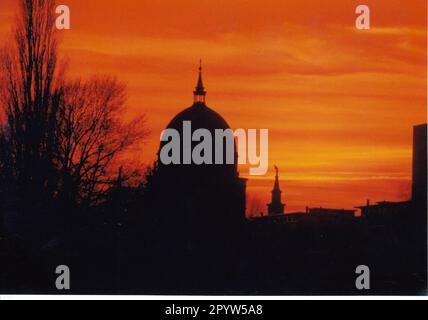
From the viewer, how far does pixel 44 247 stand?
2208cm

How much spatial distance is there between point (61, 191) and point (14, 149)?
1.73 meters

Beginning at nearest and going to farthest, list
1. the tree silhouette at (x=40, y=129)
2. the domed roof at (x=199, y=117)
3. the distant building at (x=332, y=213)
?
the tree silhouette at (x=40, y=129)
the distant building at (x=332, y=213)
the domed roof at (x=199, y=117)

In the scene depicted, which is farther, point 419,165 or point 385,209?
point 385,209

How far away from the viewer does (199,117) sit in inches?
2216

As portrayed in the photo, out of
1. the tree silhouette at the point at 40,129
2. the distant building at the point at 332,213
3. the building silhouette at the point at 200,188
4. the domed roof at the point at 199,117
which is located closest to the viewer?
the tree silhouette at the point at 40,129

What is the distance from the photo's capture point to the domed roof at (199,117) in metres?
54.8

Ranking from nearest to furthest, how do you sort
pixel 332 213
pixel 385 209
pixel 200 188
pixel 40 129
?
pixel 40 129, pixel 385 209, pixel 332 213, pixel 200 188

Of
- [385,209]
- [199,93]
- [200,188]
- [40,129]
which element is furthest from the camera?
[199,93]

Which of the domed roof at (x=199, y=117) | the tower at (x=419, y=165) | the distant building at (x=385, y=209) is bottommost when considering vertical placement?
the distant building at (x=385, y=209)

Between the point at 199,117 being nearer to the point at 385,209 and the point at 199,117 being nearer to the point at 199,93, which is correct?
the point at 199,93

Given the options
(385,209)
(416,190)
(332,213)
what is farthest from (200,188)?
(416,190)

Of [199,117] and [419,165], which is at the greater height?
[199,117]

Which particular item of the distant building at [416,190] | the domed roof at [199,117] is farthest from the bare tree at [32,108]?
the domed roof at [199,117]

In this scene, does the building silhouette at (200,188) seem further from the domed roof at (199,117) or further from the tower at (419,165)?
the tower at (419,165)
